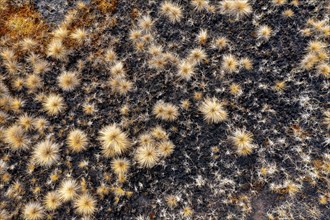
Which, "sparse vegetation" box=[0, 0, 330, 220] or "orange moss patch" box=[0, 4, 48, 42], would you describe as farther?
"orange moss patch" box=[0, 4, 48, 42]

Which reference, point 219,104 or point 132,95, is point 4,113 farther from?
point 219,104

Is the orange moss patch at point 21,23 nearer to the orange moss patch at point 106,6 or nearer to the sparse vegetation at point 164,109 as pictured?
the sparse vegetation at point 164,109

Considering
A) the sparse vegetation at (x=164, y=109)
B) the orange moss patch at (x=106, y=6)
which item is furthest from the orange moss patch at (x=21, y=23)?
the orange moss patch at (x=106, y=6)

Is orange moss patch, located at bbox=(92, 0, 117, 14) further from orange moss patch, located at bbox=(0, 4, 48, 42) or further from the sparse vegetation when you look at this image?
orange moss patch, located at bbox=(0, 4, 48, 42)

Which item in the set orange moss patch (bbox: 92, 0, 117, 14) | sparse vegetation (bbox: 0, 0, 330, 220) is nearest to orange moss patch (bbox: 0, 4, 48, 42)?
sparse vegetation (bbox: 0, 0, 330, 220)

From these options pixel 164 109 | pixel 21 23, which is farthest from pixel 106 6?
pixel 164 109

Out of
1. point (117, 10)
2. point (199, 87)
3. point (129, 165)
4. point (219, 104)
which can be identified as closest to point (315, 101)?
point (219, 104)

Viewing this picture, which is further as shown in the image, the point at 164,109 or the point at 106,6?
the point at 106,6

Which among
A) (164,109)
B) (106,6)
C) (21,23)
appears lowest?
(164,109)

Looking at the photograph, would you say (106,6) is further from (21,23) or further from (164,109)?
(164,109)

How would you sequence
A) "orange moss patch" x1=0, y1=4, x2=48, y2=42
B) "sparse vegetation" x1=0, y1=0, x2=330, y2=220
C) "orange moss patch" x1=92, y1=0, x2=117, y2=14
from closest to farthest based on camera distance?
"sparse vegetation" x1=0, y1=0, x2=330, y2=220 < "orange moss patch" x1=0, y1=4, x2=48, y2=42 < "orange moss patch" x1=92, y1=0, x2=117, y2=14

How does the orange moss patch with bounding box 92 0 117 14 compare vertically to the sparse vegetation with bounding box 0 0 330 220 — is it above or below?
above

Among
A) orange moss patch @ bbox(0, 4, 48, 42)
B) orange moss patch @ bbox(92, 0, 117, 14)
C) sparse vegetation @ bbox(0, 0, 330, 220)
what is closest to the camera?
sparse vegetation @ bbox(0, 0, 330, 220)
